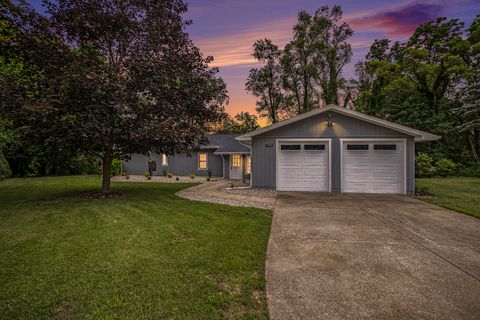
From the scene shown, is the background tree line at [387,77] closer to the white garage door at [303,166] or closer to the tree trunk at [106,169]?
the white garage door at [303,166]

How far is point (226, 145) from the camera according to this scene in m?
20.1

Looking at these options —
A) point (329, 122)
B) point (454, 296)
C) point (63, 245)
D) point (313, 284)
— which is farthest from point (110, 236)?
point (329, 122)

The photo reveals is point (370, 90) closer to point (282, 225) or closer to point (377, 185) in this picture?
point (377, 185)

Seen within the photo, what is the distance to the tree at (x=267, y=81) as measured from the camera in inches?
1143

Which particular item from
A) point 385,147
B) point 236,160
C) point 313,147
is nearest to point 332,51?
point 236,160

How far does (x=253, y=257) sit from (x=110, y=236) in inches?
122

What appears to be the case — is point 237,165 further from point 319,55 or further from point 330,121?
point 319,55

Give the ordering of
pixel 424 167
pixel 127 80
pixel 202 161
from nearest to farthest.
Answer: pixel 127 80
pixel 424 167
pixel 202 161

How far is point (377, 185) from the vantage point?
1100cm

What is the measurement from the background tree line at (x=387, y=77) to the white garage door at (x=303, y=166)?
13.3 m

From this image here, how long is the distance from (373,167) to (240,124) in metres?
31.4

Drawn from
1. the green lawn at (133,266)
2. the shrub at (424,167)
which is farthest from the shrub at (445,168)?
the green lawn at (133,266)

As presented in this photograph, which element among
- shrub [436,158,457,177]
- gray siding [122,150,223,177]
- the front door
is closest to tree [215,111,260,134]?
gray siding [122,150,223,177]

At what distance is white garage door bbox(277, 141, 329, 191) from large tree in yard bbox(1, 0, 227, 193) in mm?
4031
